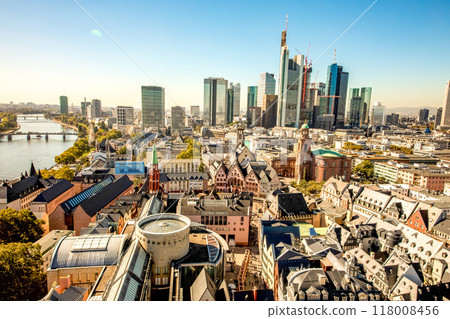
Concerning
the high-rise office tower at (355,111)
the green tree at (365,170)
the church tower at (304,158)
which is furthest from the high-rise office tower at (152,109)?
the high-rise office tower at (355,111)

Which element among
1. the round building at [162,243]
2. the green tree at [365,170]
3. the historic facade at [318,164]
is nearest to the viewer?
the round building at [162,243]

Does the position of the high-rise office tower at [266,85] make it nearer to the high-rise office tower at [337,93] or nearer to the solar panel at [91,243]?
the high-rise office tower at [337,93]

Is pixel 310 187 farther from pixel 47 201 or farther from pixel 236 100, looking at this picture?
pixel 236 100
